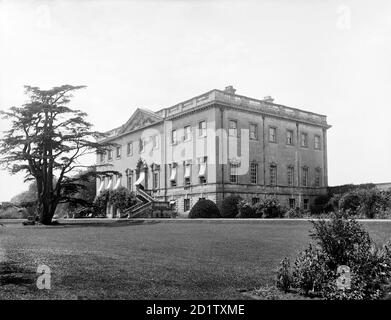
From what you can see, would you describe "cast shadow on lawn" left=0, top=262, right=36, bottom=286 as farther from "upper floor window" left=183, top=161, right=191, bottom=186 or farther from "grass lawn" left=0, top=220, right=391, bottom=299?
"upper floor window" left=183, top=161, right=191, bottom=186

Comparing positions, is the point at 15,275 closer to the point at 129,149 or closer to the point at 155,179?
the point at 155,179

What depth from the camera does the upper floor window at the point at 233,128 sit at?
3456cm

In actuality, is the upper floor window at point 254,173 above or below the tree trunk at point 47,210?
above

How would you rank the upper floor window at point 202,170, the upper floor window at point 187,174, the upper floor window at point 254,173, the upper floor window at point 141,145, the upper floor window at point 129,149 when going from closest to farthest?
1. the upper floor window at point 202,170
2. the upper floor window at point 254,173
3. the upper floor window at point 187,174
4. the upper floor window at point 141,145
5. the upper floor window at point 129,149

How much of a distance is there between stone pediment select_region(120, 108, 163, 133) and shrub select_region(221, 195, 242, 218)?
11.8 m

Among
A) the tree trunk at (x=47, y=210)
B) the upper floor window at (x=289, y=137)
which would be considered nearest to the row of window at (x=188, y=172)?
the upper floor window at (x=289, y=137)

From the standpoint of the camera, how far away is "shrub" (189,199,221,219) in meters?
29.7

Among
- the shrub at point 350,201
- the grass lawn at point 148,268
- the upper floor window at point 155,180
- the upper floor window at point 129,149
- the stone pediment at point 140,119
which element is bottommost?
the grass lawn at point 148,268

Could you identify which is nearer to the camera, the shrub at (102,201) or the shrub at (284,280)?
the shrub at (284,280)

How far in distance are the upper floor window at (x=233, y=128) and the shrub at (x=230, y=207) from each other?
17.5ft

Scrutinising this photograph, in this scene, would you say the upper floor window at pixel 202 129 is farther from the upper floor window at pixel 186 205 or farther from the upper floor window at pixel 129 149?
the upper floor window at pixel 129 149

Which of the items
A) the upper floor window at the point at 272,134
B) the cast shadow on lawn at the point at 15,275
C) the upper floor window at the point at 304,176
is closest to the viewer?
the cast shadow on lawn at the point at 15,275

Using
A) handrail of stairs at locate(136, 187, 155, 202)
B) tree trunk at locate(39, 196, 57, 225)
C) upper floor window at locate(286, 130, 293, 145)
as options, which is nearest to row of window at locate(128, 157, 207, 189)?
handrail of stairs at locate(136, 187, 155, 202)
